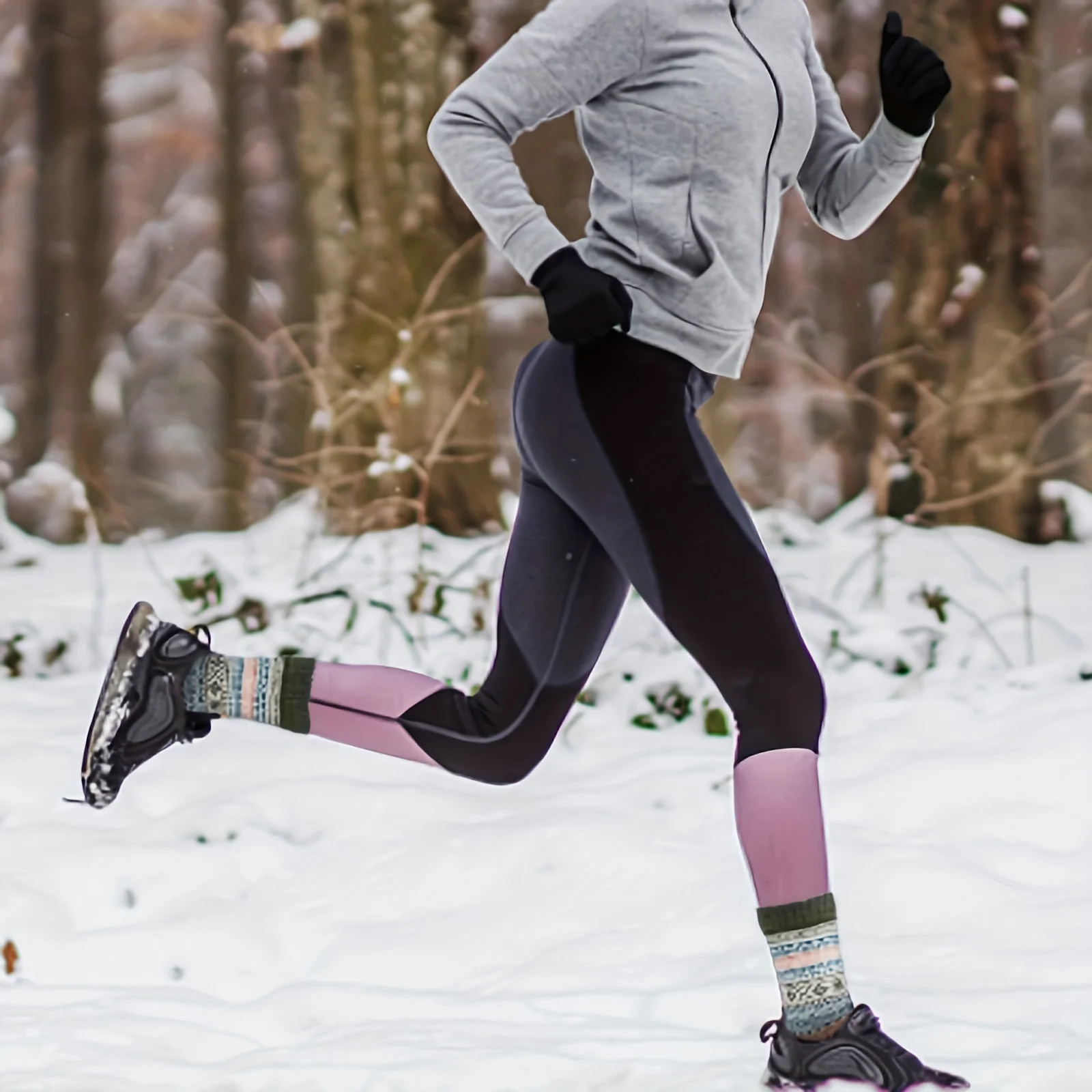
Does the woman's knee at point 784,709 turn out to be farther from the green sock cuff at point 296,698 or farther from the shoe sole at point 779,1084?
the green sock cuff at point 296,698

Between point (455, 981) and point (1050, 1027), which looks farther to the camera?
point (455, 981)

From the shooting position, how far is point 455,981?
1840 millimetres

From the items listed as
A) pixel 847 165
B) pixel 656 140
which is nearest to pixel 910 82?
pixel 847 165

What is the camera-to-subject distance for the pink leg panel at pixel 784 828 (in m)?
1.33

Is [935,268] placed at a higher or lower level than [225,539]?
higher

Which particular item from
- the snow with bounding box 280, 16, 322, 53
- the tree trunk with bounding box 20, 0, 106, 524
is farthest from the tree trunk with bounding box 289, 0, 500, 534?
the tree trunk with bounding box 20, 0, 106, 524

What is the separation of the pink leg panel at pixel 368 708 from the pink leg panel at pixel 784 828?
19.4 inches

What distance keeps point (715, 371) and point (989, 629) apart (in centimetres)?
201

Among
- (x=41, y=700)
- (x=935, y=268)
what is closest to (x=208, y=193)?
(x=41, y=700)

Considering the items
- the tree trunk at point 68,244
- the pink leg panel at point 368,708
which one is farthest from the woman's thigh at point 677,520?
the tree trunk at point 68,244

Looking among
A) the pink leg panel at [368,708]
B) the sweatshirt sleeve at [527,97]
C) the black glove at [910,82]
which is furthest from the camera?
the pink leg panel at [368,708]

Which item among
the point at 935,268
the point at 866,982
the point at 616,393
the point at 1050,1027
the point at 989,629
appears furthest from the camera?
the point at 935,268

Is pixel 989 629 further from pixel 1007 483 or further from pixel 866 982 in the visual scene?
pixel 866 982

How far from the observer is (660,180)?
4.68 feet
